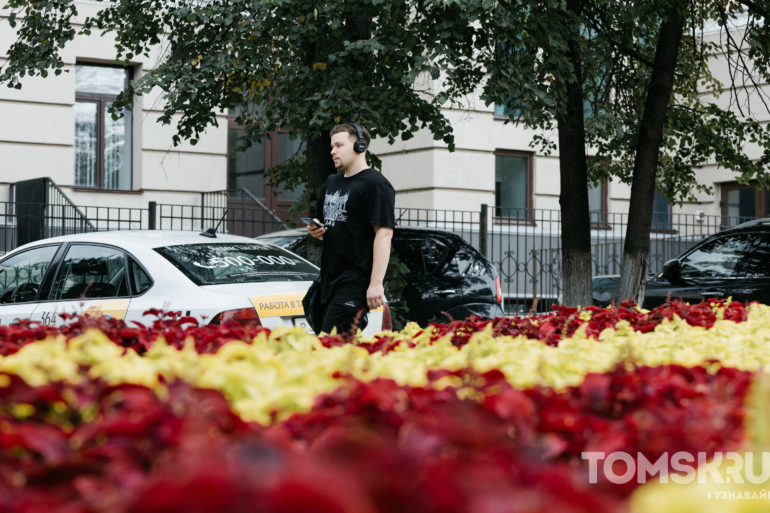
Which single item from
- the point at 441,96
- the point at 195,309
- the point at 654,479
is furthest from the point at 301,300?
the point at 654,479

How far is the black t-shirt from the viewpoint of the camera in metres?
4.81

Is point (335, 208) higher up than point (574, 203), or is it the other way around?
point (574, 203)

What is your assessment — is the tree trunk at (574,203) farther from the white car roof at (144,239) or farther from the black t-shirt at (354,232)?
the black t-shirt at (354,232)

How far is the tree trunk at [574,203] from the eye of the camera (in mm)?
8750

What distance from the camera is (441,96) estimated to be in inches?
281

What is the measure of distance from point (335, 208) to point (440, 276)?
12.4ft

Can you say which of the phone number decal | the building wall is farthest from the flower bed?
the building wall

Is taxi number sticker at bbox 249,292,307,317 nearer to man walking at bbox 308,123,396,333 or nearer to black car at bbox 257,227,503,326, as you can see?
man walking at bbox 308,123,396,333

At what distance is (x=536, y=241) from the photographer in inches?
641

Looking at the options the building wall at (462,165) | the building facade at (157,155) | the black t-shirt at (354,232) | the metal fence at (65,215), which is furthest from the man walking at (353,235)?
the building wall at (462,165)

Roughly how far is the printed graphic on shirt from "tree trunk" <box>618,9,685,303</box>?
490cm

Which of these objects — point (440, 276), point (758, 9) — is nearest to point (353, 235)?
Result: point (440, 276)

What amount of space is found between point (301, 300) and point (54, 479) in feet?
12.7

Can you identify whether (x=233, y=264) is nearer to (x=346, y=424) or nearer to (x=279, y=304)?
(x=279, y=304)
